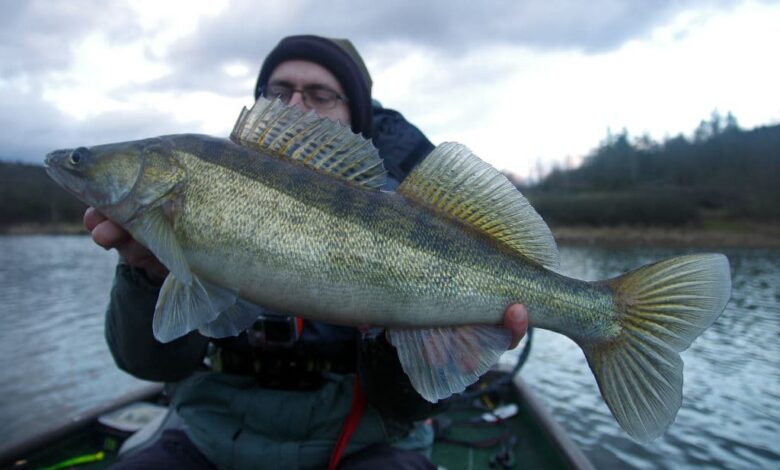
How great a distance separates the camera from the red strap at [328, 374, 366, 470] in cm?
300

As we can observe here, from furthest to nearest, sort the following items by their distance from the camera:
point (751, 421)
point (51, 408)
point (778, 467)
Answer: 1. point (51, 408)
2. point (751, 421)
3. point (778, 467)

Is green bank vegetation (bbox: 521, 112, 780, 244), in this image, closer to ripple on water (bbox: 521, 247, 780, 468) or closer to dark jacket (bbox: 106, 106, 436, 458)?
ripple on water (bbox: 521, 247, 780, 468)

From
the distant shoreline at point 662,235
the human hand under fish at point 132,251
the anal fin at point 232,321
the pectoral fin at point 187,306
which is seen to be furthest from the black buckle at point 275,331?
the distant shoreline at point 662,235

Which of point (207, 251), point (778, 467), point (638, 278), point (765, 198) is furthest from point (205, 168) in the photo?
point (765, 198)

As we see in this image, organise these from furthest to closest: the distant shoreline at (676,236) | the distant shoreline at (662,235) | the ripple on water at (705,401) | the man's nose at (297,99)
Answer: the distant shoreline at (662,235) → the distant shoreline at (676,236) → the ripple on water at (705,401) → the man's nose at (297,99)

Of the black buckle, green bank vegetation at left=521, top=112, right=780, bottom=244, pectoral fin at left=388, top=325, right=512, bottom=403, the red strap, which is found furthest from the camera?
green bank vegetation at left=521, top=112, right=780, bottom=244

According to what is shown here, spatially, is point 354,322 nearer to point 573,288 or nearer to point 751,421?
point 573,288

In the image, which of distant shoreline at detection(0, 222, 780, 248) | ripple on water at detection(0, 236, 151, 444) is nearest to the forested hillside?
distant shoreline at detection(0, 222, 780, 248)

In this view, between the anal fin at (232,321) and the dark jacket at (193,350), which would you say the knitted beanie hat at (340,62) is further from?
the anal fin at (232,321)

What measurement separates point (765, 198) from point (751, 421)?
4716cm

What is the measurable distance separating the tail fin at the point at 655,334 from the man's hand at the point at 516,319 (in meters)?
0.33

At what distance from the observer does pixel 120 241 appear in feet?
7.73

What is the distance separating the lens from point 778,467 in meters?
7.57

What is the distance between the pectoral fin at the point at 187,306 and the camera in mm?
2100
